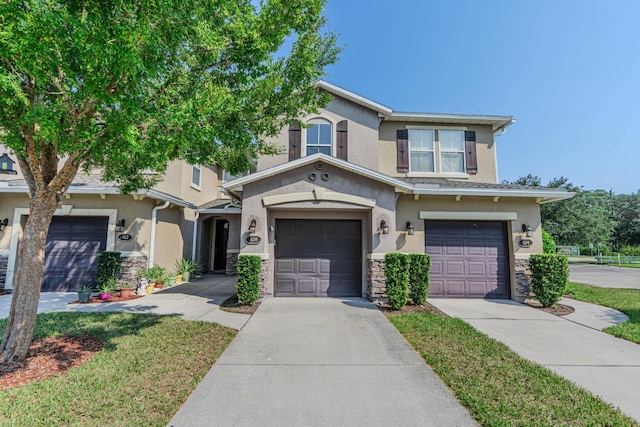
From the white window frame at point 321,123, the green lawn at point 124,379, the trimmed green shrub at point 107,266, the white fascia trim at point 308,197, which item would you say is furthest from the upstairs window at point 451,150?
the trimmed green shrub at point 107,266

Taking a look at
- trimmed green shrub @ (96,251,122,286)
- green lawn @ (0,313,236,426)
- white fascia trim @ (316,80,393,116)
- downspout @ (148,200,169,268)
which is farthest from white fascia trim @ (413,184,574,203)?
trimmed green shrub @ (96,251,122,286)

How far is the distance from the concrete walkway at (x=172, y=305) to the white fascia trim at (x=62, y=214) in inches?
47.8

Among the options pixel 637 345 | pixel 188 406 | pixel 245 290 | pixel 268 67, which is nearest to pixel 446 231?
pixel 637 345

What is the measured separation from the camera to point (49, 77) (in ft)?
11.0

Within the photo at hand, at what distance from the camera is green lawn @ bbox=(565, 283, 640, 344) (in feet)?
19.5

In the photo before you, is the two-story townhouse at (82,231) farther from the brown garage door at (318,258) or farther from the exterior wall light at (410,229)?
the exterior wall light at (410,229)

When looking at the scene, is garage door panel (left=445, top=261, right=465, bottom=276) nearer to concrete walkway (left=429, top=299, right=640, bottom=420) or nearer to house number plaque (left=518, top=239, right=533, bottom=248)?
concrete walkway (left=429, top=299, right=640, bottom=420)

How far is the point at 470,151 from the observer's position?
428 inches

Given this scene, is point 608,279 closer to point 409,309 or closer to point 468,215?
point 468,215

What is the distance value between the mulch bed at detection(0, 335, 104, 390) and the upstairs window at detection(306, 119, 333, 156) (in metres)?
8.04

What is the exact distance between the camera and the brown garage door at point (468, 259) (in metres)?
9.05

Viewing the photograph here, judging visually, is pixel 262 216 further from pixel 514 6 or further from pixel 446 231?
pixel 514 6

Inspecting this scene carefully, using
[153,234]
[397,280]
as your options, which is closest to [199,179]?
[153,234]

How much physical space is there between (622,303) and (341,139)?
10117 mm
